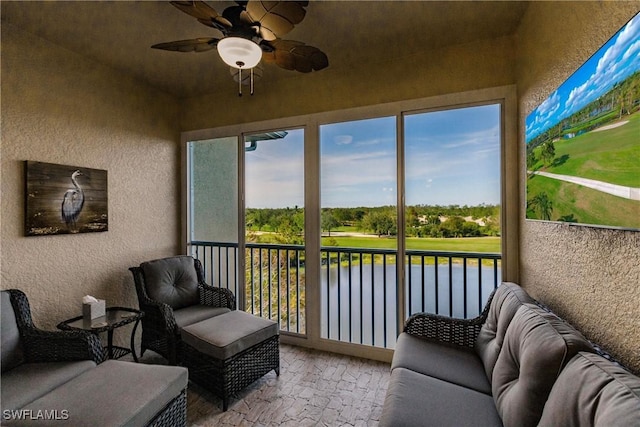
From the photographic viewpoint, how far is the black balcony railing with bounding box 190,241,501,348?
9.01 ft

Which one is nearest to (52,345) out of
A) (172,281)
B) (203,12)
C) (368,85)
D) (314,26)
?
(172,281)

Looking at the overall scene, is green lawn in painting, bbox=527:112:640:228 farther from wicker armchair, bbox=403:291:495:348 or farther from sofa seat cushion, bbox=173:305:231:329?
sofa seat cushion, bbox=173:305:231:329

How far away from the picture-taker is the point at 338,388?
2.37 metres

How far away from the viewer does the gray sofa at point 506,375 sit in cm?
89

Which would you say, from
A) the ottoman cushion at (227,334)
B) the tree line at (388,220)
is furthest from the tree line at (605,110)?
the ottoman cushion at (227,334)

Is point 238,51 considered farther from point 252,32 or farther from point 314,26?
point 314,26

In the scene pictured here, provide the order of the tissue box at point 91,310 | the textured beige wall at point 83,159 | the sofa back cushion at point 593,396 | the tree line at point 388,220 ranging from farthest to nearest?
the tree line at point 388,220 → the tissue box at point 91,310 → the textured beige wall at point 83,159 → the sofa back cushion at point 593,396

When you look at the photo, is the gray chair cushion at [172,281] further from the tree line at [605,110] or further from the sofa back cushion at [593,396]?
the tree line at [605,110]

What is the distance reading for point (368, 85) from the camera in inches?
112

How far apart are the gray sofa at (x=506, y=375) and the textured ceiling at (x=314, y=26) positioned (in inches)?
76.0

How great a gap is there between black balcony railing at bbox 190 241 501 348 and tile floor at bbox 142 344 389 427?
0.41 metres

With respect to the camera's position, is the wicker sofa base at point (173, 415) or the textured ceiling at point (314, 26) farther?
the textured ceiling at point (314, 26)

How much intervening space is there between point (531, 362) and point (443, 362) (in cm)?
73

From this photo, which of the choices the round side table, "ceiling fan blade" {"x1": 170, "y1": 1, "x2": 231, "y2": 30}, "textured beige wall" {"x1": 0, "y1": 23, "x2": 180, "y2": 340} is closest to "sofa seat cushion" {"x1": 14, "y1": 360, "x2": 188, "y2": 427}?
the round side table
